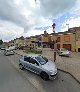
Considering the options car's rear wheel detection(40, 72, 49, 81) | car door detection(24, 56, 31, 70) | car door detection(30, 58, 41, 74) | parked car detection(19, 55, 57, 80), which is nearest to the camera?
parked car detection(19, 55, 57, 80)

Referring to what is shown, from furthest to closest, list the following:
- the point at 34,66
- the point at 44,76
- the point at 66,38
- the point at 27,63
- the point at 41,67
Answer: the point at 66,38, the point at 27,63, the point at 34,66, the point at 41,67, the point at 44,76

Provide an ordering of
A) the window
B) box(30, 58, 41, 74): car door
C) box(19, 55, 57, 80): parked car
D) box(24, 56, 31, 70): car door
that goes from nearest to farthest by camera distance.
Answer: box(19, 55, 57, 80): parked car
box(30, 58, 41, 74): car door
box(24, 56, 31, 70): car door
the window

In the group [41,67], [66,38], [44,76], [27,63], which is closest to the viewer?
[44,76]

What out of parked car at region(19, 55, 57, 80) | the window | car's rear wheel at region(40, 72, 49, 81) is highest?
the window

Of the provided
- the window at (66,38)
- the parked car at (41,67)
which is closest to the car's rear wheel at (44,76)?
the parked car at (41,67)

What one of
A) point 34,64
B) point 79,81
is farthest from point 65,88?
point 34,64

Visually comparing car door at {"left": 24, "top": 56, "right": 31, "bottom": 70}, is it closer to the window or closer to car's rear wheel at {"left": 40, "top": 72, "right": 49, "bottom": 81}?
car's rear wheel at {"left": 40, "top": 72, "right": 49, "bottom": 81}

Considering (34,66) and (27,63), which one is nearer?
(34,66)

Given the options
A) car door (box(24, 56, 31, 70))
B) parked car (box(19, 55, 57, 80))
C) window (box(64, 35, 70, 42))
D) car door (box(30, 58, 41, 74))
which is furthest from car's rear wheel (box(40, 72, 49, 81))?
window (box(64, 35, 70, 42))

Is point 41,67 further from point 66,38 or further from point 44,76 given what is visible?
point 66,38

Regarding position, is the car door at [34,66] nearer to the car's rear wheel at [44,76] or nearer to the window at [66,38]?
the car's rear wheel at [44,76]

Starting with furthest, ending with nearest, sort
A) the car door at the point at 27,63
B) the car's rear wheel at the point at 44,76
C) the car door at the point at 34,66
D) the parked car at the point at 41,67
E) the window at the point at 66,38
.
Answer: the window at the point at 66,38, the car door at the point at 27,63, the car door at the point at 34,66, the car's rear wheel at the point at 44,76, the parked car at the point at 41,67

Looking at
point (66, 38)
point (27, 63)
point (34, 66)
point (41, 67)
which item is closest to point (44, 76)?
point (41, 67)

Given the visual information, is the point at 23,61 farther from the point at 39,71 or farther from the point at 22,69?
the point at 39,71
